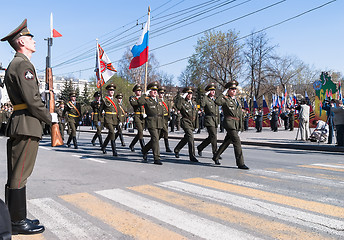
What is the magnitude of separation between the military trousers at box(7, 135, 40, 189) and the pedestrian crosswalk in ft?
1.84

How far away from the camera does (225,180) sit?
636 cm

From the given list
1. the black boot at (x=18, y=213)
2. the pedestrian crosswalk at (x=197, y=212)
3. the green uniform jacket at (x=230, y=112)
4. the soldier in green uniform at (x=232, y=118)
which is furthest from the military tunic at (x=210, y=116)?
the black boot at (x=18, y=213)

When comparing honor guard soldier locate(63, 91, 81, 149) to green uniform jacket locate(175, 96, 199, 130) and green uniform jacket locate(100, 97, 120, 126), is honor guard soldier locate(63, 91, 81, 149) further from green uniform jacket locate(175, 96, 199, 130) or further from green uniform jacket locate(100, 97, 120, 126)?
green uniform jacket locate(175, 96, 199, 130)

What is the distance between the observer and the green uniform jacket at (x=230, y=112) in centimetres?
792

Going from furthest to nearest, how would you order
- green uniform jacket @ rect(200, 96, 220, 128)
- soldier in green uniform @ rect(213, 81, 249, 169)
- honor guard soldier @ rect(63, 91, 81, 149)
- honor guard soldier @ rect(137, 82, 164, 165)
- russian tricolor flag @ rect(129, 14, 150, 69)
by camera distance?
russian tricolor flag @ rect(129, 14, 150, 69) < honor guard soldier @ rect(63, 91, 81, 149) < green uniform jacket @ rect(200, 96, 220, 128) < honor guard soldier @ rect(137, 82, 164, 165) < soldier in green uniform @ rect(213, 81, 249, 169)

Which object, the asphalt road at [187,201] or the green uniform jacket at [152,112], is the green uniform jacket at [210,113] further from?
the asphalt road at [187,201]

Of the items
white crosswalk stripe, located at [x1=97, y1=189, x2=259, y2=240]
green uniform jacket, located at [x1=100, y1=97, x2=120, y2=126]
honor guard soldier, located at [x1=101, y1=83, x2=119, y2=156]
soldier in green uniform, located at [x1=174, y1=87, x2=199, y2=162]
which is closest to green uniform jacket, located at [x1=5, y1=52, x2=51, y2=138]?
white crosswalk stripe, located at [x1=97, y1=189, x2=259, y2=240]

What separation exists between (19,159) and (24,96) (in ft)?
2.10

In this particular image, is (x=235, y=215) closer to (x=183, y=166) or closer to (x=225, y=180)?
(x=225, y=180)

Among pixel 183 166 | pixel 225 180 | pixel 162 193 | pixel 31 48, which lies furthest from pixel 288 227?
pixel 183 166

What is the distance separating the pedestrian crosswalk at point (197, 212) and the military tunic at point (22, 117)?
69 centimetres

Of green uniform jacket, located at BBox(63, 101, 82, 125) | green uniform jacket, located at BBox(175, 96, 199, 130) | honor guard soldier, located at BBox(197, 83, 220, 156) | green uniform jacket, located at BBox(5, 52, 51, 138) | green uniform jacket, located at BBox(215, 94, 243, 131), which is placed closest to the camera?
green uniform jacket, located at BBox(5, 52, 51, 138)

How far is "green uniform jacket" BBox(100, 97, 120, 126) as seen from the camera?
35.4 ft

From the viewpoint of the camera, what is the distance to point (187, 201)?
4.79 meters
